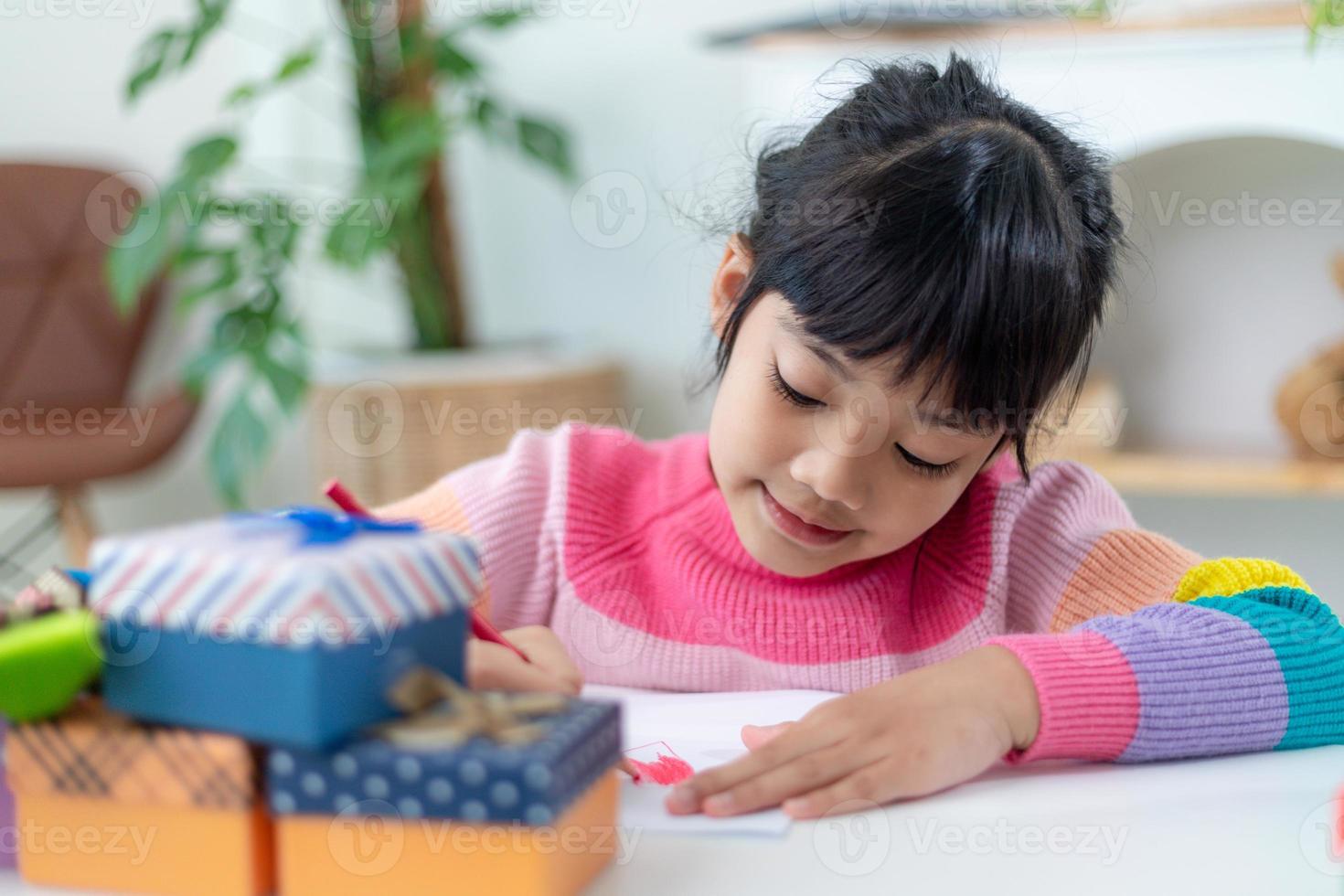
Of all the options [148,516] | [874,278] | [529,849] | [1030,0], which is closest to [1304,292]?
[1030,0]

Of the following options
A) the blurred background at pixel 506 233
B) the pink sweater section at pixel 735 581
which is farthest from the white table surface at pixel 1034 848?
the blurred background at pixel 506 233

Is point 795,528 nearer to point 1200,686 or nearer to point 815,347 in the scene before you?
point 815,347

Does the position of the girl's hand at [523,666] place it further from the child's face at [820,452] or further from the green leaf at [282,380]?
the green leaf at [282,380]

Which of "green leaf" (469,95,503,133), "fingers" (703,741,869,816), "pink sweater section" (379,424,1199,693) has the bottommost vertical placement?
"pink sweater section" (379,424,1199,693)

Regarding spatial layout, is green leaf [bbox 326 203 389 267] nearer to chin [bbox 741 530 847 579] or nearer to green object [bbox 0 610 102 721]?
chin [bbox 741 530 847 579]

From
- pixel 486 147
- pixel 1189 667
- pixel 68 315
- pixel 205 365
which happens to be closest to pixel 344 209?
pixel 205 365

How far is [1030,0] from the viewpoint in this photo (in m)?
2.02

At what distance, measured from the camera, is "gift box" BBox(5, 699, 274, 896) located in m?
0.47

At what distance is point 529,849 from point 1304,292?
1.93 m

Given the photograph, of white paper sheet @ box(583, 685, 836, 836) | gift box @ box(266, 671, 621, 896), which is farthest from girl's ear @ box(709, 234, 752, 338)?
gift box @ box(266, 671, 621, 896)

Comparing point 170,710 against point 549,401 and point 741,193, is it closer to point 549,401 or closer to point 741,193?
point 741,193

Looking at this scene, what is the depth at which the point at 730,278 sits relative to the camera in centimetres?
96

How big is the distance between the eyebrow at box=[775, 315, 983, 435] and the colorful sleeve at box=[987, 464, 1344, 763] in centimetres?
13

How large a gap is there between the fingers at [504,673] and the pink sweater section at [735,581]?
1.04ft
